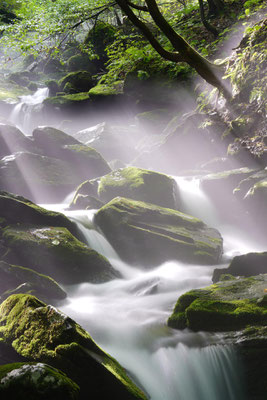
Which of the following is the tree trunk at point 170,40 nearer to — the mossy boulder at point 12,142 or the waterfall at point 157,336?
the waterfall at point 157,336

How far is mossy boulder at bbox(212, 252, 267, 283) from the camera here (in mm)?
6547

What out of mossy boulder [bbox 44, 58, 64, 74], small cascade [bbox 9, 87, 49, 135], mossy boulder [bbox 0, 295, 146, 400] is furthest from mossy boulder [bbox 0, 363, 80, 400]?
mossy boulder [bbox 44, 58, 64, 74]

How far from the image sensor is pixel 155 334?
5039mm

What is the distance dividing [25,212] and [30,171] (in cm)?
609

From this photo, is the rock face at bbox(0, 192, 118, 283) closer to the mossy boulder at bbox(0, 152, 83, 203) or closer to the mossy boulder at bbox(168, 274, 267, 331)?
the mossy boulder at bbox(168, 274, 267, 331)

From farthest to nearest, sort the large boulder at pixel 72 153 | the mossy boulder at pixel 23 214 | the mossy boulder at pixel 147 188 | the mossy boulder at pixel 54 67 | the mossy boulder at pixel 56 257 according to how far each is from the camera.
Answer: the mossy boulder at pixel 54 67
the large boulder at pixel 72 153
the mossy boulder at pixel 147 188
the mossy boulder at pixel 23 214
the mossy boulder at pixel 56 257

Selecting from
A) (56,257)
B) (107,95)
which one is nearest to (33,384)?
(56,257)

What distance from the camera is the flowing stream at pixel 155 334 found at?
4039 millimetres

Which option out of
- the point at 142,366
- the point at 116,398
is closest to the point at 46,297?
the point at 142,366

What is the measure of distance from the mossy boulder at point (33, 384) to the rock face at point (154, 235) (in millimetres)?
6359

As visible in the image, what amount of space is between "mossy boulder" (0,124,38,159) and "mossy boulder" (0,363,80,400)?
47.4ft

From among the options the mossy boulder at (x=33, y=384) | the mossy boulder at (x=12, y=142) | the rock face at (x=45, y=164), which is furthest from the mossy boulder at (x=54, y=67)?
the mossy boulder at (x=33, y=384)

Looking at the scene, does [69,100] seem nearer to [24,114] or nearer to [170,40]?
[24,114]

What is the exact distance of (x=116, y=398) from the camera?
3.32 metres
